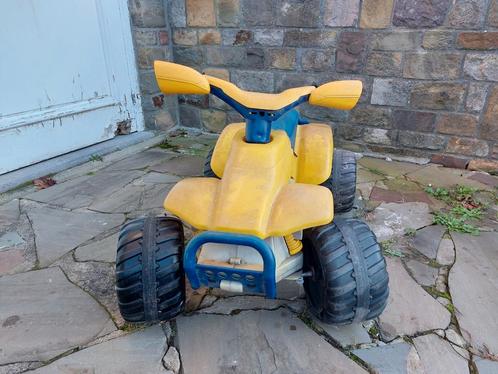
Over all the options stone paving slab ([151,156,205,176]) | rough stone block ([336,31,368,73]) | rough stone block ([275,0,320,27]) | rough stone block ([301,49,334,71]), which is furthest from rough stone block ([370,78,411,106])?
stone paving slab ([151,156,205,176])

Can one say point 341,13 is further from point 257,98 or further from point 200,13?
point 257,98

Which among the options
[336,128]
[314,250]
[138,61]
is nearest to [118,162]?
[138,61]

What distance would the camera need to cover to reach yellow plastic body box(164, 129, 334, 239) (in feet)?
3.95

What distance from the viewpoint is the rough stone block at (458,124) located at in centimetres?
293

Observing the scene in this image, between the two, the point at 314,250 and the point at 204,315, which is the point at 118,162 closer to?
the point at 204,315

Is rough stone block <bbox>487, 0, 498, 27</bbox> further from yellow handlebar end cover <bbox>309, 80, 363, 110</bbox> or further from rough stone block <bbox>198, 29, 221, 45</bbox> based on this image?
rough stone block <bbox>198, 29, 221, 45</bbox>

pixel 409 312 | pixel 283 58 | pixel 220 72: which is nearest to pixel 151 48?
pixel 220 72

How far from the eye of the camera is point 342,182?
217cm

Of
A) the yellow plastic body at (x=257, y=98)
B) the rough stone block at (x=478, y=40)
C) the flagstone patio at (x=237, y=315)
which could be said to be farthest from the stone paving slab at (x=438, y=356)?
the rough stone block at (x=478, y=40)

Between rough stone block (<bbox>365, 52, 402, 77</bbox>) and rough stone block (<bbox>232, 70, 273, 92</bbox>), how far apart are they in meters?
0.86

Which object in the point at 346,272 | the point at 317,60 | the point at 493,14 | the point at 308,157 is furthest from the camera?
the point at 317,60

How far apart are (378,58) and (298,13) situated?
75 centimetres

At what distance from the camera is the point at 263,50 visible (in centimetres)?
335

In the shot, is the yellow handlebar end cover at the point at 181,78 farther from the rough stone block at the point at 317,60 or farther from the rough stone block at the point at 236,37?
the rough stone block at the point at 236,37
